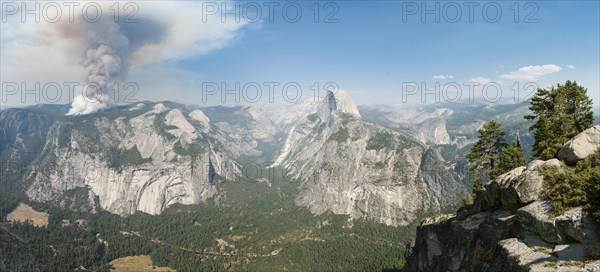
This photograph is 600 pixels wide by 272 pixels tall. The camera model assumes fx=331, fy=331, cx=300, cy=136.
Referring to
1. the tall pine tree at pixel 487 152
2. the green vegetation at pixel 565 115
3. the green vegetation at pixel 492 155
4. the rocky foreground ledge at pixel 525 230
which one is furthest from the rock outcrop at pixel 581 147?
the tall pine tree at pixel 487 152

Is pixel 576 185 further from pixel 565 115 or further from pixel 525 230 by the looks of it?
pixel 565 115

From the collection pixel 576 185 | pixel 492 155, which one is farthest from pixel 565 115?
pixel 576 185

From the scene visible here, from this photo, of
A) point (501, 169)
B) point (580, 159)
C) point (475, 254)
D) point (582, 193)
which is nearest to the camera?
point (582, 193)

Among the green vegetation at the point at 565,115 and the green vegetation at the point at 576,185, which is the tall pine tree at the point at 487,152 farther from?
the green vegetation at the point at 576,185

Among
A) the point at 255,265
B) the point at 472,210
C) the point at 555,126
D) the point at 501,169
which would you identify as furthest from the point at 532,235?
the point at 255,265

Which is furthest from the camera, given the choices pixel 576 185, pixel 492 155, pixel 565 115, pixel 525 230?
pixel 492 155

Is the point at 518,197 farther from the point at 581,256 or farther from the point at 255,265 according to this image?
the point at 255,265

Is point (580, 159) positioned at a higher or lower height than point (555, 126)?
lower
